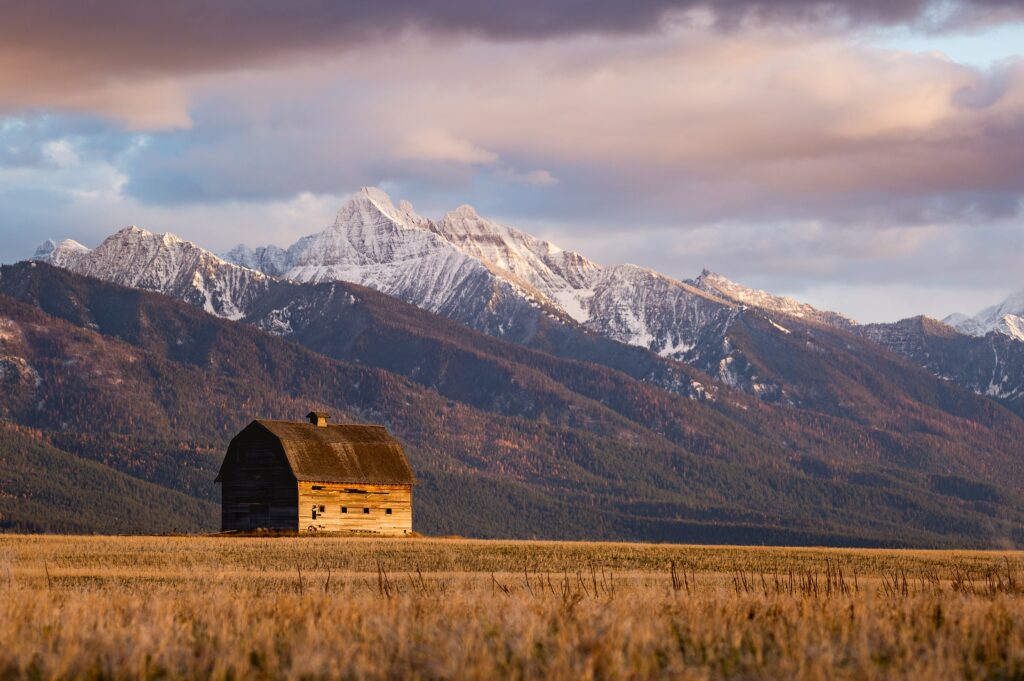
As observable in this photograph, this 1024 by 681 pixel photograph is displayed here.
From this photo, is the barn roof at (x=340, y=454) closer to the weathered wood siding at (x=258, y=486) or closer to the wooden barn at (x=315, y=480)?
the wooden barn at (x=315, y=480)

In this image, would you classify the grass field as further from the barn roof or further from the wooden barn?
the barn roof

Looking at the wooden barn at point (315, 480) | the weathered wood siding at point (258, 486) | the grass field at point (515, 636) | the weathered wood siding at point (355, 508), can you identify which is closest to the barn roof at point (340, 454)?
the wooden barn at point (315, 480)

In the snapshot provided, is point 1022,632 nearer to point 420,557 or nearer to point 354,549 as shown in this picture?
point 420,557

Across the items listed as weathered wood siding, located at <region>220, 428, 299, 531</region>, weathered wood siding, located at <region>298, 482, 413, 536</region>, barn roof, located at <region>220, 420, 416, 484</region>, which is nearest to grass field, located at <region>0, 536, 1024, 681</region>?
weathered wood siding, located at <region>298, 482, 413, 536</region>

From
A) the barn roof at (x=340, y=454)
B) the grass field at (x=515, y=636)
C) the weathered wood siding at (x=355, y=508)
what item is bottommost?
the grass field at (x=515, y=636)

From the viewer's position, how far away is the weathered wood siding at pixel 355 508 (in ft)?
354

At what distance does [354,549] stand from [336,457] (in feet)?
122

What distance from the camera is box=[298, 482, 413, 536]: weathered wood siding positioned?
10794 centimetres

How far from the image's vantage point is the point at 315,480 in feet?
356

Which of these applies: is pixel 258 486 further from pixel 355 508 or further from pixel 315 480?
pixel 355 508

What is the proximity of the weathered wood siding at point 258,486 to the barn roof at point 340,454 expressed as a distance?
3.02 feet

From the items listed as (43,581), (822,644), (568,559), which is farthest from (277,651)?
(568,559)

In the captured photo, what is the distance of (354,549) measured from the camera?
245 ft

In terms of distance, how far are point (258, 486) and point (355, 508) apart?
265 inches
